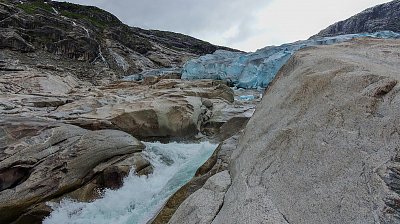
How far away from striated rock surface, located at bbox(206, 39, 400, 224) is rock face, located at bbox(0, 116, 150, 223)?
6.42 m

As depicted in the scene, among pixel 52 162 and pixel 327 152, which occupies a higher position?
pixel 327 152

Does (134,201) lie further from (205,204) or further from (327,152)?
(327,152)

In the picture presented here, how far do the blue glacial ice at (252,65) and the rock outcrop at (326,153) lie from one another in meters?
30.6

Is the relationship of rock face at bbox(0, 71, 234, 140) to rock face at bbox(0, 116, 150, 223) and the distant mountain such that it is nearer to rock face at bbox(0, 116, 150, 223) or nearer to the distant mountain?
rock face at bbox(0, 116, 150, 223)

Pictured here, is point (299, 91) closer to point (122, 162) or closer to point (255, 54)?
point (122, 162)

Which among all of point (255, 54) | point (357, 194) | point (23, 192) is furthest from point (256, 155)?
point (255, 54)

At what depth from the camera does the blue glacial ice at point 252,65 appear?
39.0 meters

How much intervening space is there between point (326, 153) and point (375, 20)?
89.8m

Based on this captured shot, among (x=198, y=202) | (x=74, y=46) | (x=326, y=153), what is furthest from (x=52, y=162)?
(x=74, y=46)

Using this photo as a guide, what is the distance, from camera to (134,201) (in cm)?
1234

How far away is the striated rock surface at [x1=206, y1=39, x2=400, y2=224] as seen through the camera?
203 inches

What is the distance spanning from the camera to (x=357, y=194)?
16.9ft

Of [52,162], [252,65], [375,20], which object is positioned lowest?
[52,162]

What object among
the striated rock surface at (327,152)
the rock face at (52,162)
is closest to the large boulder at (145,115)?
the rock face at (52,162)
